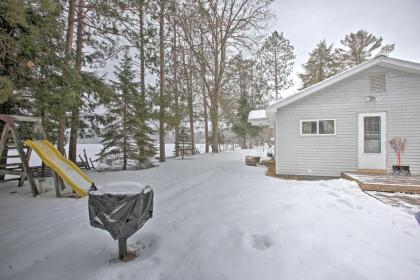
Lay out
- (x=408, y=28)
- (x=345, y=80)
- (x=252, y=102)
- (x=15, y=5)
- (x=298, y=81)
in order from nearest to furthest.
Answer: (x=15, y=5) < (x=345, y=80) < (x=408, y=28) < (x=252, y=102) < (x=298, y=81)

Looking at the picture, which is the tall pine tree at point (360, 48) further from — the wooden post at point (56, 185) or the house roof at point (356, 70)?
the wooden post at point (56, 185)

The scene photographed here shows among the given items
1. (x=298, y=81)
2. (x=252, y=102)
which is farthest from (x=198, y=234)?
(x=298, y=81)

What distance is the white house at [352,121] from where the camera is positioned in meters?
6.43

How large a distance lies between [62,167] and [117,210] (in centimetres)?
417

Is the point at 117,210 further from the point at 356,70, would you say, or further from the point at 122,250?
the point at 356,70

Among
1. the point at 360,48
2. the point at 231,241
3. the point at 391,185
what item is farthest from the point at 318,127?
the point at 360,48

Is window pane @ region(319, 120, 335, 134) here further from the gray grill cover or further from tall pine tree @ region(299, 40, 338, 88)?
tall pine tree @ region(299, 40, 338, 88)

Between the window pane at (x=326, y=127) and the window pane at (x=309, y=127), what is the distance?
0.23m

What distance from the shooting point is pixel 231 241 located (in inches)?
102

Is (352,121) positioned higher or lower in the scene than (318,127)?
higher

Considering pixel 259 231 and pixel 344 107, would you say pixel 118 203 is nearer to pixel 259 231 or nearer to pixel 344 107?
pixel 259 231

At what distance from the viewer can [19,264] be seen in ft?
7.91

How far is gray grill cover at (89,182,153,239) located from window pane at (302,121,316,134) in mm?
6861

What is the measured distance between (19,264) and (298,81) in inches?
1125
